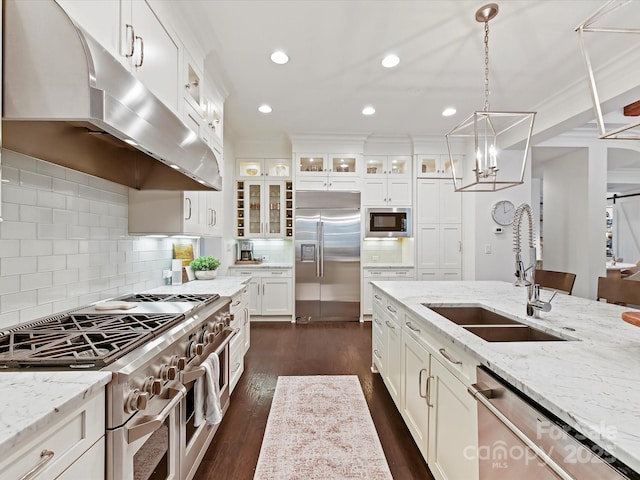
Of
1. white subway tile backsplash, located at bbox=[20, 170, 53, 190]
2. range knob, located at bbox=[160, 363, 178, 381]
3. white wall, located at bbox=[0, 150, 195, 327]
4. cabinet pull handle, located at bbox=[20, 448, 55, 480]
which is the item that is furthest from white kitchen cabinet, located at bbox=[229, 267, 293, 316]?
cabinet pull handle, located at bbox=[20, 448, 55, 480]

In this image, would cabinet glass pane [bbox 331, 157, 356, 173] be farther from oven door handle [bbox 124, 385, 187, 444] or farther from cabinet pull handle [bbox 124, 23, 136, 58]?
oven door handle [bbox 124, 385, 187, 444]

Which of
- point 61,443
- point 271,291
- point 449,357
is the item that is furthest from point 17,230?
point 271,291

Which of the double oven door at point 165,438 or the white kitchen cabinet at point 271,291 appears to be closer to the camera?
the double oven door at point 165,438

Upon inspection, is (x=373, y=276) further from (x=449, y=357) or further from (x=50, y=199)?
(x=50, y=199)

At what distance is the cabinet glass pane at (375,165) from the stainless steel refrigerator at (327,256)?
0.60 metres

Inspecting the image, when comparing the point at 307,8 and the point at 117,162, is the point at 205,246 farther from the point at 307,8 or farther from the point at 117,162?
the point at 307,8

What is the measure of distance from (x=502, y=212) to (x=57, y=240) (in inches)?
200

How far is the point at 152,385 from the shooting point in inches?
42.4

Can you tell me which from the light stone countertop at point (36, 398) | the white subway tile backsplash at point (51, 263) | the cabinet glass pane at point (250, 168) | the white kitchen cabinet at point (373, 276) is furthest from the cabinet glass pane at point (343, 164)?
the light stone countertop at point (36, 398)

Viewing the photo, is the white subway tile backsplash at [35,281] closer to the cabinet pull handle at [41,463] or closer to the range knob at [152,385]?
the range knob at [152,385]

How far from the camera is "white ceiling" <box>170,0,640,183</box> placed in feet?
6.93

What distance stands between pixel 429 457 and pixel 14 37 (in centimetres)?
233

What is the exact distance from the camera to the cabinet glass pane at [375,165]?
4.89 meters

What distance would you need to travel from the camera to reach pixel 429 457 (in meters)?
1.51
